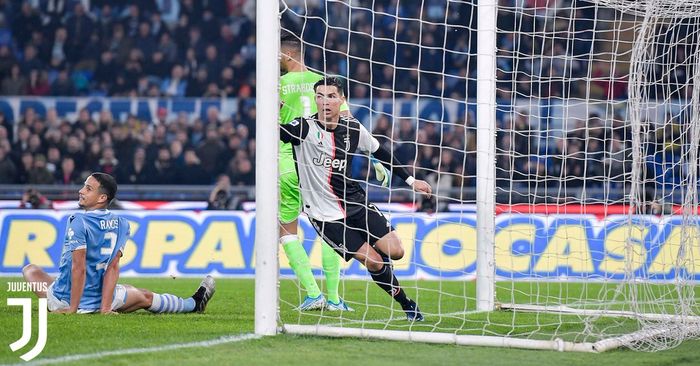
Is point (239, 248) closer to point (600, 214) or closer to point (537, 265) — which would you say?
point (537, 265)

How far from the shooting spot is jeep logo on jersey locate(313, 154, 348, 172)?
25.6 ft

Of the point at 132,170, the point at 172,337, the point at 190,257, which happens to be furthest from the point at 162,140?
the point at 172,337

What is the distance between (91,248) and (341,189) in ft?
6.22

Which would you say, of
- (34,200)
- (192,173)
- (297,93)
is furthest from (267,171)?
(192,173)

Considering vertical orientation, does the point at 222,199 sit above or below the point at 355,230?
below

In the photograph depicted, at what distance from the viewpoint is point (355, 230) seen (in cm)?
769

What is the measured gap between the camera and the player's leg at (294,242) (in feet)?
28.3

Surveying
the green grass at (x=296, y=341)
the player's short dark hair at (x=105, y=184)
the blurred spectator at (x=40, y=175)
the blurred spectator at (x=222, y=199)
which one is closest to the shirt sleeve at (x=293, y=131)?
the green grass at (x=296, y=341)

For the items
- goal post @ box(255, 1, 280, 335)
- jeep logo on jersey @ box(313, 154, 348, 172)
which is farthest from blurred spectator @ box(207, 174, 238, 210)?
goal post @ box(255, 1, 280, 335)

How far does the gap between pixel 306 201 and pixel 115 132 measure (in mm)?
10474

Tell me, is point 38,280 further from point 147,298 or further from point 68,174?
point 68,174

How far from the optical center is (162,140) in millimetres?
17453

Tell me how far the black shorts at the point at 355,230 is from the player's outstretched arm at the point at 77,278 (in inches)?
68.6

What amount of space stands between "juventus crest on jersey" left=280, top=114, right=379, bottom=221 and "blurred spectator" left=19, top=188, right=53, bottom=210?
25.1 ft
